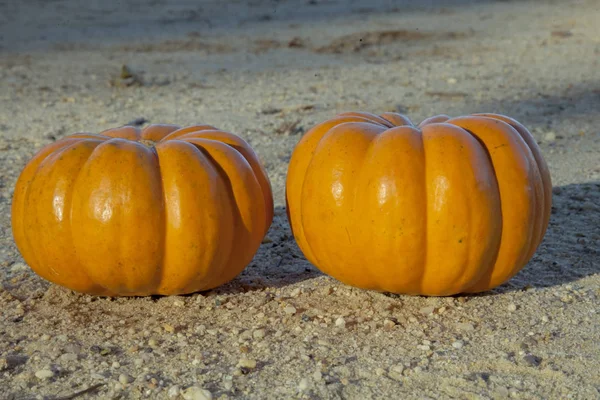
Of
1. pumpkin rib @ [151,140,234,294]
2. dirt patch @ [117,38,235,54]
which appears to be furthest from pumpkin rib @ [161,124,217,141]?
dirt patch @ [117,38,235,54]

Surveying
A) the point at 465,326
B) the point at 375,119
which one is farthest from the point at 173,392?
the point at 375,119

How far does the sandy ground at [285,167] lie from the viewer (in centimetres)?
274

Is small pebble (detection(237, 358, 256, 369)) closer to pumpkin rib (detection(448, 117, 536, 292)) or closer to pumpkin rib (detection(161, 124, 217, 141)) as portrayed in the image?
pumpkin rib (detection(448, 117, 536, 292))

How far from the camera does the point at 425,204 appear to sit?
3.04 metres

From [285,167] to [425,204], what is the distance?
2.29 m

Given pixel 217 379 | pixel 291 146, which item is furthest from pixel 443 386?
pixel 291 146

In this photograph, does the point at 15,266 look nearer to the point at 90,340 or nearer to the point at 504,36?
the point at 90,340

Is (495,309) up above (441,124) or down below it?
below

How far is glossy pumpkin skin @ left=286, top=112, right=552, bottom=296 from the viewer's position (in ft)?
9.93

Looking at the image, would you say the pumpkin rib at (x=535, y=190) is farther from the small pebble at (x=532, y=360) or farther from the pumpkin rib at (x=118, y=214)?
the pumpkin rib at (x=118, y=214)

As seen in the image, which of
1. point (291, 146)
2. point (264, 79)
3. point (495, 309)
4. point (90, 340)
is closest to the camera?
point (90, 340)

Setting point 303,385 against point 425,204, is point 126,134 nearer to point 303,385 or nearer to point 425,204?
point 425,204

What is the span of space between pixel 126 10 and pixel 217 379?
10272 millimetres

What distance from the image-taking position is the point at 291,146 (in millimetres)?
5691
